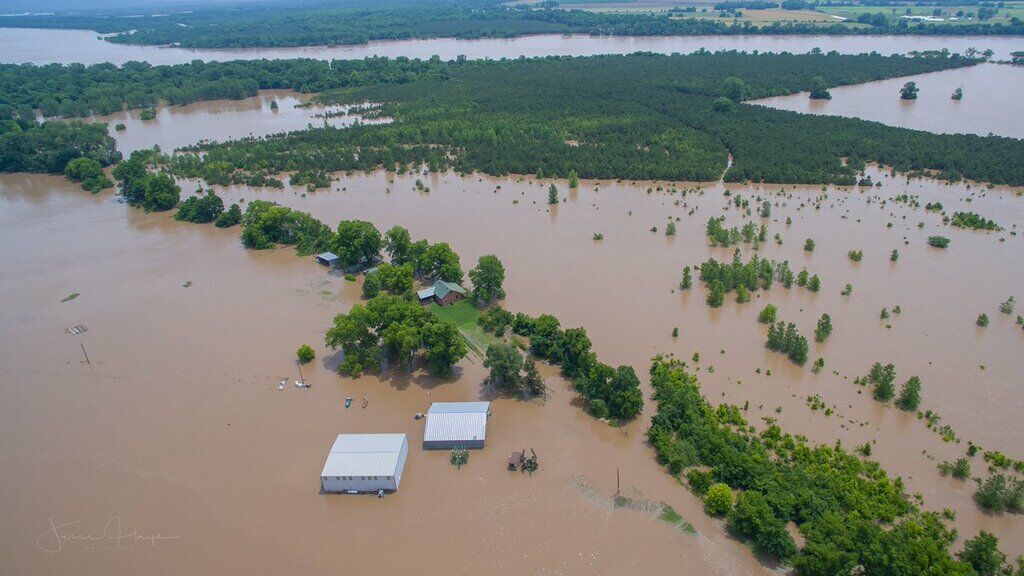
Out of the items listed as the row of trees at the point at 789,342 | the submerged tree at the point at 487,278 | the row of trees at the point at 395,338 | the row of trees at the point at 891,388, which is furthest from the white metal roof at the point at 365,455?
the row of trees at the point at 891,388

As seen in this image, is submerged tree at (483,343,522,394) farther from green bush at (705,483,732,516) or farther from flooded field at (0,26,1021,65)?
flooded field at (0,26,1021,65)

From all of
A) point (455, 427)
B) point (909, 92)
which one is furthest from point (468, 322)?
point (909, 92)

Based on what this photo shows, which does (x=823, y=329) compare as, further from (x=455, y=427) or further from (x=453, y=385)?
(x=455, y=427)

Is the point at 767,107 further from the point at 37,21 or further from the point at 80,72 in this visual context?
the point at 37,21

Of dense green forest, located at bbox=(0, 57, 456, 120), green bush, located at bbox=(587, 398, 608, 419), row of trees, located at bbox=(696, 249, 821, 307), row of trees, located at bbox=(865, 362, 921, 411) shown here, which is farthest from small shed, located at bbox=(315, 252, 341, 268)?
dense green forest, located at bbox=(0, 57, 456, 120)

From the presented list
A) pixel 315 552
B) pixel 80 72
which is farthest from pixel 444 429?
pixel 80 72

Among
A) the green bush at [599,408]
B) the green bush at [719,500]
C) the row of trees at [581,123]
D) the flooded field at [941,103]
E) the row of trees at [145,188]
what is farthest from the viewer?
the flooded field at [941,103]

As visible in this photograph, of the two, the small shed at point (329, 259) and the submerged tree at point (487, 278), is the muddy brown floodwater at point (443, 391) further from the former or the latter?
the submerged tree at point (487, 278)
